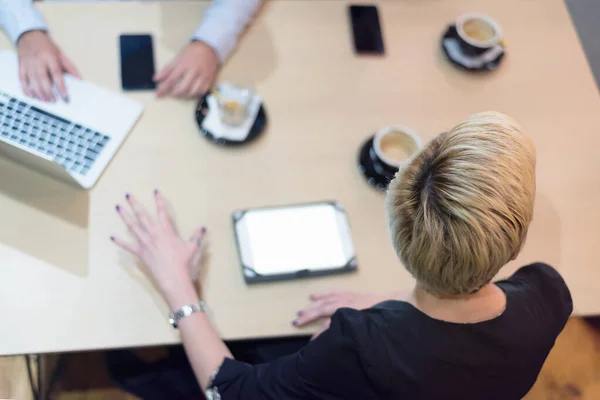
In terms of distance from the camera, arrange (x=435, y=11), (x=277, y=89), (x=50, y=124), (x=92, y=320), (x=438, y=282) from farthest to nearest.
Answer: (x=435, y=11)
(x=277, y=89)
(x=50, y=124)
(x=92, y=320)
(x=438, y=282)

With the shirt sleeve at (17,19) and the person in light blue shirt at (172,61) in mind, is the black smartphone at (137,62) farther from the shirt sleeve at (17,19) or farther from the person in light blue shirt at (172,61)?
the shirt sleeve at (17,19)

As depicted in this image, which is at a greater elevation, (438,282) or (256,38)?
(256,38)

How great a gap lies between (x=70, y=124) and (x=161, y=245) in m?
0.28

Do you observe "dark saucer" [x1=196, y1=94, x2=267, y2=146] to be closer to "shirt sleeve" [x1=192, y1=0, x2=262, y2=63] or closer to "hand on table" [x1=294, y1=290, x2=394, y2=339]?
"shirt sleeve" [x1=192, y1=0, x2=262, y2=63]

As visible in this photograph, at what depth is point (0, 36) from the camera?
106cm

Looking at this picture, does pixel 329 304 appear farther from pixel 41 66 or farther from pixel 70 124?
pixel 41 66

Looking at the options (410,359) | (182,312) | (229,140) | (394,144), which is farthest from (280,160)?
(410,359)

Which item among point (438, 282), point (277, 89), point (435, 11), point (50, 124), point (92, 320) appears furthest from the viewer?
point (435, 11)

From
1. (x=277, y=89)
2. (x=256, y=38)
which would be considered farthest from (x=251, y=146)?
(x=256, y=38)

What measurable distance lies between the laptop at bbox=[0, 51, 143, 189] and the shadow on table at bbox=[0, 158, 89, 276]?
2 centimetres

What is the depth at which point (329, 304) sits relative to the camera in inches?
35.9

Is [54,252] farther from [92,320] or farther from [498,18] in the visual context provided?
Answer: [498,18]

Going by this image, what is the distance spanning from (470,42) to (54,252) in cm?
89

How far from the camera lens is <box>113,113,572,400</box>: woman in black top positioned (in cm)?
65
